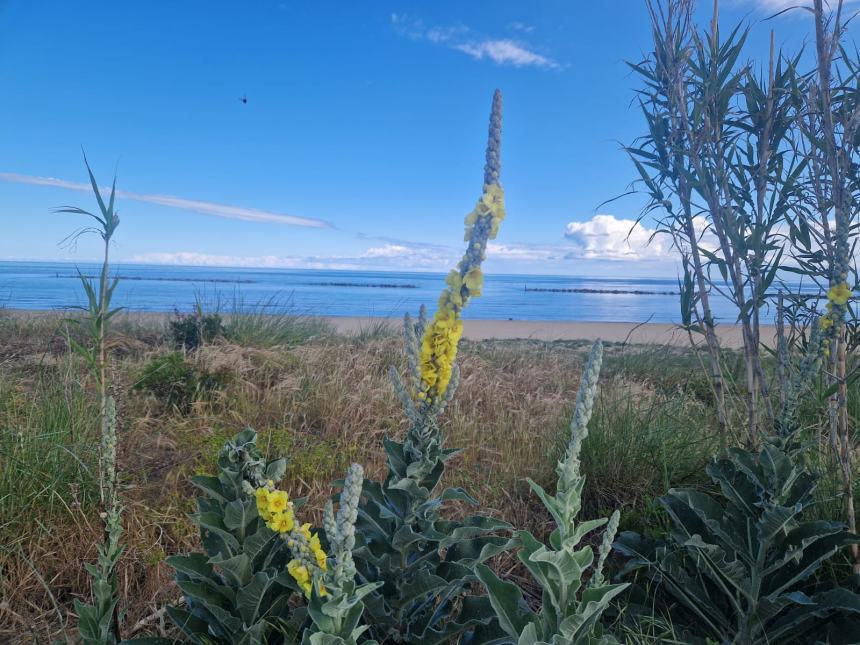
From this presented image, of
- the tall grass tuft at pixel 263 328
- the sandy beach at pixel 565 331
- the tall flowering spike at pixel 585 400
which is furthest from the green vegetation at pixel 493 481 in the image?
the sandy beach at pixel 565 331

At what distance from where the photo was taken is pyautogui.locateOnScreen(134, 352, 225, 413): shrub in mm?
4684

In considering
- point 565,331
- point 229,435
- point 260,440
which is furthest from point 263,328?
point 565,331

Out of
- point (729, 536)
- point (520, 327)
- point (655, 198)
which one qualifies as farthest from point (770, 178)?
point (520, 327)

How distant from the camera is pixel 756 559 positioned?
6.77 feet

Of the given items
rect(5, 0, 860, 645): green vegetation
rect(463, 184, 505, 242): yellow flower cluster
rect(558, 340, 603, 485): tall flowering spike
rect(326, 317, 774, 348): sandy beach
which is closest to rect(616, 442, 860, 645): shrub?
rect(5, 0, 860, 645): green vegetation

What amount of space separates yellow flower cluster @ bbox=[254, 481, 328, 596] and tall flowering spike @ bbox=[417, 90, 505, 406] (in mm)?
432

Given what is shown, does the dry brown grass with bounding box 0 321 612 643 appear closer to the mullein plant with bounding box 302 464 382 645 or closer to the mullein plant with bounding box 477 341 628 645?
the mullein plant with bounding box 302 464 382 645

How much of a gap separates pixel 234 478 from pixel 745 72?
3.15 meters

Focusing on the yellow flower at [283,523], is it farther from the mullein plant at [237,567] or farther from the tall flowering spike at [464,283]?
the tall flowering spike at [464,283]

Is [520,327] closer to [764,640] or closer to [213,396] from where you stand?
[213,396]

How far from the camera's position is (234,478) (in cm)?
163

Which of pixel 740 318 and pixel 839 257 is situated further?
pixel 740 318

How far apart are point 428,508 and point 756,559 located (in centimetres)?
133

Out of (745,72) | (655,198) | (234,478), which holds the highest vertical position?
(745,72)
